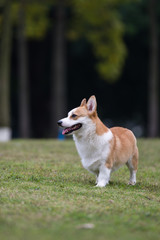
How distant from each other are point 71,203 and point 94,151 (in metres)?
1.64

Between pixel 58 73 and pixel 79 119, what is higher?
pixel 58 73

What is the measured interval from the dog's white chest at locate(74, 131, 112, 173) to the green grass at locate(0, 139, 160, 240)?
35cm

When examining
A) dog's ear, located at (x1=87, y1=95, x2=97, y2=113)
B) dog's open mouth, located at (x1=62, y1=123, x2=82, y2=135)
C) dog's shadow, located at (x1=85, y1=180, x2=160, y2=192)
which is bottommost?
dog's shadow, located at (x1=85, y1=180, x2=160, y2=192)

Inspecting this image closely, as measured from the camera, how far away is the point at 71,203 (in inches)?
225

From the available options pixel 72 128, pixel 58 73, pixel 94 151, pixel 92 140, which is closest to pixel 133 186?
pixel 94 151

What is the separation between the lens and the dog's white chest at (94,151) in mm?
7180

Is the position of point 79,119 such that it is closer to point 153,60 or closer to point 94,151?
point 94,151

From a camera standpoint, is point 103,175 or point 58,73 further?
point 58,73

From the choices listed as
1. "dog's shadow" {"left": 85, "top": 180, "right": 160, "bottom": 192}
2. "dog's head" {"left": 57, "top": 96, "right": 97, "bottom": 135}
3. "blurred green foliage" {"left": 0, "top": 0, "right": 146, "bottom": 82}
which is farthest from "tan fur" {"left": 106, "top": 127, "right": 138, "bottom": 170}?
"blurred green foliage" {"left": 0, "top": 0, "right": 146, "bottom": 82}

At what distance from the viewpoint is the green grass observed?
462cm

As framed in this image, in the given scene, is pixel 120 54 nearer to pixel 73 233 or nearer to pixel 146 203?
pixel 146 203

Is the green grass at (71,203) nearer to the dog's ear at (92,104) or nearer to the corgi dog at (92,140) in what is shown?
the corgi dog at (92,140)

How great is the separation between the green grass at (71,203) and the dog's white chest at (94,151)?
1.15 ft

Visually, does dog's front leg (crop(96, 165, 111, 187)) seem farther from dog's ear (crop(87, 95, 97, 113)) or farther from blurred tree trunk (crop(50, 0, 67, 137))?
blurred tree trunk (crop(50, 0, 67, 137))
